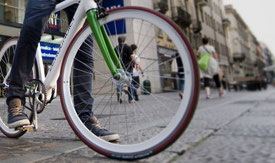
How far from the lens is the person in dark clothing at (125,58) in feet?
3.61

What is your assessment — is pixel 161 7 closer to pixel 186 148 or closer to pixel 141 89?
pixel 141 89

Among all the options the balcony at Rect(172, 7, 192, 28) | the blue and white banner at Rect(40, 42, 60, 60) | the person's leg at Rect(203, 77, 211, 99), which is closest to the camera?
the balcony at Rect(172, 7, 192, 28)

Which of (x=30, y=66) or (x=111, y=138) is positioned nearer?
(x=111, y=138)

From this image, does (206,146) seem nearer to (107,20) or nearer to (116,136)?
(116,136)

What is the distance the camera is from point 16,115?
129 cm

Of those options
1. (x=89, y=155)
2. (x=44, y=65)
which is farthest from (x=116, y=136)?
(x=44, y=65)

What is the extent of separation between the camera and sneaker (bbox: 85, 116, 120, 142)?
1.10m

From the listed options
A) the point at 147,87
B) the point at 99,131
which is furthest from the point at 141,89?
the point at 99,131

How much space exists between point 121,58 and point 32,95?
616mm

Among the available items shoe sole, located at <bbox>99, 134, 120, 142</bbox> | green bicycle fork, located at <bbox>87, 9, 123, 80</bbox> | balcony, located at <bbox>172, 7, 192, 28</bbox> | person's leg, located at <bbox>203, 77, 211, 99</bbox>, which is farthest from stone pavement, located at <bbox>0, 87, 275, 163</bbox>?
person's leg, located at <bbox>203, 77, 211, 99</bbox>

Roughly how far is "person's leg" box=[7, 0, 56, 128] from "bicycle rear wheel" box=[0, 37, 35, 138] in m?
0.22

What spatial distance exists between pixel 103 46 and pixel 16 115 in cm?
60

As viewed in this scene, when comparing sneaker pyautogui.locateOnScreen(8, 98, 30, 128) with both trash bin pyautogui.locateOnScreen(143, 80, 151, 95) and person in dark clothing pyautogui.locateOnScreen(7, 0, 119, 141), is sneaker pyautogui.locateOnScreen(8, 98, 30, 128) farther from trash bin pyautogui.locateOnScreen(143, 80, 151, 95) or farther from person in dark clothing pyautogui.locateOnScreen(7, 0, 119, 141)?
trash bin pyautogui.locateOnScreen(143, 80, 151, 95)

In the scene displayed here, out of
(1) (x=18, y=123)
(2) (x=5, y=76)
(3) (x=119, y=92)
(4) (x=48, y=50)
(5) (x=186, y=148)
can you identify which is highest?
(4) (x=48, y=50)
